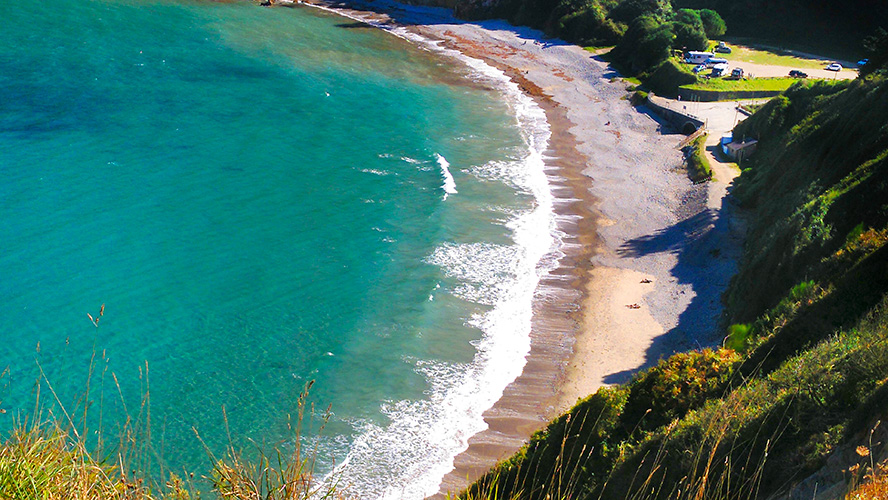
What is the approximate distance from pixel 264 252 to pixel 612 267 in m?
16.6

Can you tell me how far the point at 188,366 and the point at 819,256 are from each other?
20.5 metres

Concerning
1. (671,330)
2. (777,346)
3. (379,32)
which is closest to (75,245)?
(671,330)

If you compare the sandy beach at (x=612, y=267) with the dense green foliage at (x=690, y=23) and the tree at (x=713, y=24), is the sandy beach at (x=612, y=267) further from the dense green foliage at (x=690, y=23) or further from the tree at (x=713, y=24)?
the tree at (x=713, y=24)

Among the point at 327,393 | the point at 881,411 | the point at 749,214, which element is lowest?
the point at 327,393

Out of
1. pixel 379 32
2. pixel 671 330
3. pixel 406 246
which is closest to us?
pixel 671 330

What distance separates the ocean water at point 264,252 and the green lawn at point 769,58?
25346 mm

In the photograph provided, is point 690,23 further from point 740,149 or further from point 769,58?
point 740,149

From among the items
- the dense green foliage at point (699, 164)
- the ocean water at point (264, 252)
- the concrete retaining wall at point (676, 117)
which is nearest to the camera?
the ocean water at point (264, 252)

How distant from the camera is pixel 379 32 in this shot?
8175cm

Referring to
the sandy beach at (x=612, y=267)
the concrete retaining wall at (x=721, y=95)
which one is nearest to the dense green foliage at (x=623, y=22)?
the concrete retaining wall at (x=721, y=95)

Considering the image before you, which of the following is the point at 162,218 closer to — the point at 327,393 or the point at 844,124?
the point at 327,393

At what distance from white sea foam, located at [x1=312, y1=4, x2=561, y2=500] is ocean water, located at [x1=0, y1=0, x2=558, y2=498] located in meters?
0.09

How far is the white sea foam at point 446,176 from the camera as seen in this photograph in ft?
129

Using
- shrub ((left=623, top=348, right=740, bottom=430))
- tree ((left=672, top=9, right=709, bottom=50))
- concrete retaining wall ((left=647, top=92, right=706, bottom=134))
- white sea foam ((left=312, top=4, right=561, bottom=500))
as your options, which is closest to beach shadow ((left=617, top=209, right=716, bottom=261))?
white sea foam ((left=312, top=4, right=561, bottom=500))
